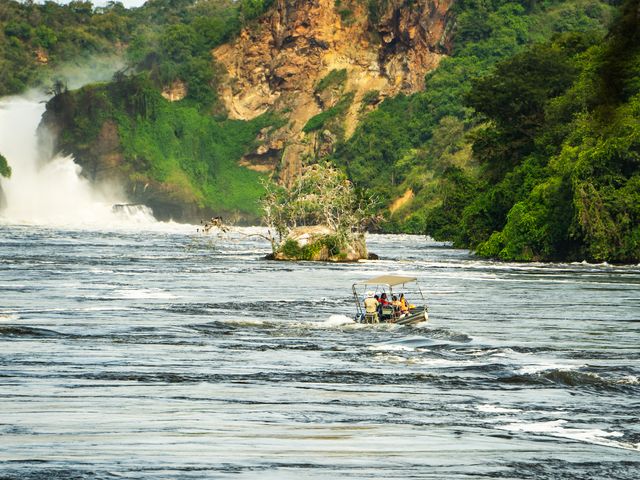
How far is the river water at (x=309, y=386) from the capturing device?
23.1 meters

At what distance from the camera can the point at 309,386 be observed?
3114 cm

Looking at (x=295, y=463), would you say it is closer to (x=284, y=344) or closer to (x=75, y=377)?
(x=75, y=377)

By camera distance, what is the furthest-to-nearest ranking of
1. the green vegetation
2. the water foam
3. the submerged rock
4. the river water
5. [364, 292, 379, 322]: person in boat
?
the submerged rock
the green vegetation
[364, 292, 379, 322]: person in boat
the water foam
the river water

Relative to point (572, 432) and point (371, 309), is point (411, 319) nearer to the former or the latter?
point (371, 309)

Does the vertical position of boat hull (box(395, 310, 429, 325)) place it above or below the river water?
above

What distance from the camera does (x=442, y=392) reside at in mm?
30656

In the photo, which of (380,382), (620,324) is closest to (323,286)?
(620,324)

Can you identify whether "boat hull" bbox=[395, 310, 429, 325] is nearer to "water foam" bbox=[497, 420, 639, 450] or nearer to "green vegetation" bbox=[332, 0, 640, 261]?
"water foam" bbox=[497, 420, 639, 450]

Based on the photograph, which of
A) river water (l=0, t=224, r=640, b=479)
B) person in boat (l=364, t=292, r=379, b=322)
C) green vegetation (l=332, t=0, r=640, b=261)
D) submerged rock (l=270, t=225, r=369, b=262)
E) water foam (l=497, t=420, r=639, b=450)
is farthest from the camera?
submerged rock (l=270, t=225, r=369, b=262)

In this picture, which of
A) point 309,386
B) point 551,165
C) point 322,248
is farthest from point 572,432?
point 322,248

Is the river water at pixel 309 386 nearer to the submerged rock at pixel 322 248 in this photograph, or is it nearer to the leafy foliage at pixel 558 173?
the leafy foliage at pixel 558 173

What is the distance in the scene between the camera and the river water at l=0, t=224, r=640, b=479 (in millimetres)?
23078

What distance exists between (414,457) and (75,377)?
11290mm

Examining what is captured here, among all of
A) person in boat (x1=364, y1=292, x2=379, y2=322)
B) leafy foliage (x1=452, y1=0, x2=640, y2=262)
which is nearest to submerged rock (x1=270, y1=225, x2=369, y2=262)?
leafy foliage (x1=452, y1=0, x2=640, y2=262)
